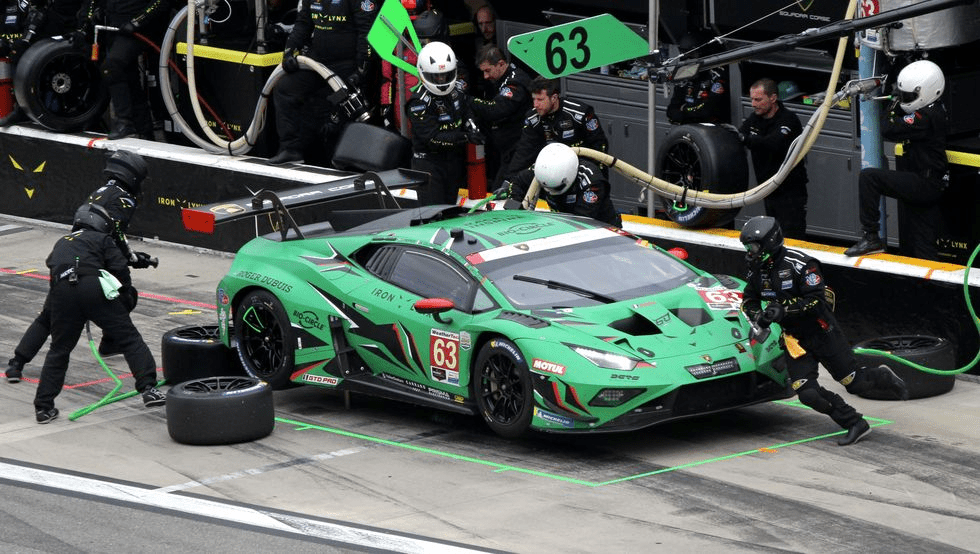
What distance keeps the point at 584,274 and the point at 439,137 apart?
15.3 ft

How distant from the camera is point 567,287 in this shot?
11.8m

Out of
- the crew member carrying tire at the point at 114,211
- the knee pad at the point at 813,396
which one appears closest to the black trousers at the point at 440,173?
the crew member carrying tire at the point at 114,211

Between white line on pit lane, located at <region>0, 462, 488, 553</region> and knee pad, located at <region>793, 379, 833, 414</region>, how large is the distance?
312cm

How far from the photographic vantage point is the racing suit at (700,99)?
625 inches

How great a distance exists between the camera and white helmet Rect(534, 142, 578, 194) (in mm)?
13812

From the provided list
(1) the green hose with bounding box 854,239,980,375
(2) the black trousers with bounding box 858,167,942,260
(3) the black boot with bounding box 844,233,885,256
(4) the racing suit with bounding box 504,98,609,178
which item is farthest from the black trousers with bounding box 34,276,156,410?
(2) the black trousers with bounding box 858,167,942,260

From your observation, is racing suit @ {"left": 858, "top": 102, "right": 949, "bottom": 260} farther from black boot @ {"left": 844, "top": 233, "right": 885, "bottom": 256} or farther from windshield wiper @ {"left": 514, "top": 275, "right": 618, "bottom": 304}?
windshield wiper @ {"left": 514, "top": 275, "right": 618, "bottom": 304}

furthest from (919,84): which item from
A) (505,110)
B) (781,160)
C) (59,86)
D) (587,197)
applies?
(59,86)

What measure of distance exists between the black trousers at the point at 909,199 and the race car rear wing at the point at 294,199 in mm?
3720

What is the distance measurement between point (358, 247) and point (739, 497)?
3.85 m

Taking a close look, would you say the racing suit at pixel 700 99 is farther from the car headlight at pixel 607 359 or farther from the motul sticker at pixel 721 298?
the car headlight at pixel 607 359

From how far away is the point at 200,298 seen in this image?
55.4 ft

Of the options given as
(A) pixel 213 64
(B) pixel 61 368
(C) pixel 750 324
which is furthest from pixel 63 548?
(A) pixel 213 64

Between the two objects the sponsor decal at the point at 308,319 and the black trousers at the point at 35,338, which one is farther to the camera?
the black trousers at the point at 35,338
